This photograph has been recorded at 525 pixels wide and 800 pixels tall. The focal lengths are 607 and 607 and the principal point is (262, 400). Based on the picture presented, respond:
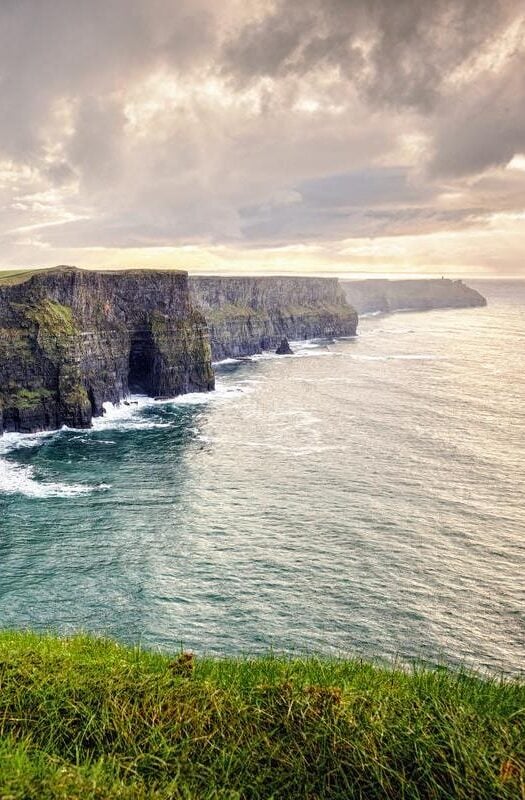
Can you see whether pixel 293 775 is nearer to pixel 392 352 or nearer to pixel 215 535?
pixel 215 535

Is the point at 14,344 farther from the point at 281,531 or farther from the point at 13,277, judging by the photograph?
the point at 281,531

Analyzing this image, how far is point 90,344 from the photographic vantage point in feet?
331

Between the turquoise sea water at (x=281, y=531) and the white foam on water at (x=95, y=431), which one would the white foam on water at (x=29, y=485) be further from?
A: the turquoise sea water at (x=281, y=531)

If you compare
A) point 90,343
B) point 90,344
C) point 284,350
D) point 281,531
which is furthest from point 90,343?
point 284,350

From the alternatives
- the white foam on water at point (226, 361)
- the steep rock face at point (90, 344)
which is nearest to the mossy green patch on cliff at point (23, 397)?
the steep rock face at point (90, 344)

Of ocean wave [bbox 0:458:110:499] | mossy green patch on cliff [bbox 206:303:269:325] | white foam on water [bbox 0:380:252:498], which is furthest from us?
mossy green patch on cliff [bbox 206:303:269:325]

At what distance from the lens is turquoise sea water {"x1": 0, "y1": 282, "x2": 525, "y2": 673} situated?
3669 cm

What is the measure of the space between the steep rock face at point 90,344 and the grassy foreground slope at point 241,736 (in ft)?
254

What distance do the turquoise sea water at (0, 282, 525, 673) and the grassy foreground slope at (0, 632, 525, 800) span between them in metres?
21.2

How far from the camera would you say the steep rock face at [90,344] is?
283 feet

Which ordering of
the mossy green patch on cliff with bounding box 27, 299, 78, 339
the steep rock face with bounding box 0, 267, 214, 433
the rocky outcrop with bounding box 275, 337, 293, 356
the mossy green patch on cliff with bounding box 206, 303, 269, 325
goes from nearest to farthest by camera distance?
the steep rock face with bounding box 0, 267, 214, 433 → the mossy green patch on cliff with bounding box 27, 299, 78, 339 → the mossy green patch on cliff with bounding box 206, 303, 269, 325 → the rocky outcrop with bounding box 275, 337, 293, 356

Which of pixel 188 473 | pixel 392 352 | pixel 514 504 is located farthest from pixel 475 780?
pixel 392 352

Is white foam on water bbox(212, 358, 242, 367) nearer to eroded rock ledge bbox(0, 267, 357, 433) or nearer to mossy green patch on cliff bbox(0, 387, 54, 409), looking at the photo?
eroded rock ledge bbox(0, 267, 357, 433)

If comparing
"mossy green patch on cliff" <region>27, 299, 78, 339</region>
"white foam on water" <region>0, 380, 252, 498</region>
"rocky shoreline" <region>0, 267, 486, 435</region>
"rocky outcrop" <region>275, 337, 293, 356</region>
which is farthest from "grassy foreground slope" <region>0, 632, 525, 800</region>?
"rocky outcrop" <region>275, 337, 293, 356</region>
